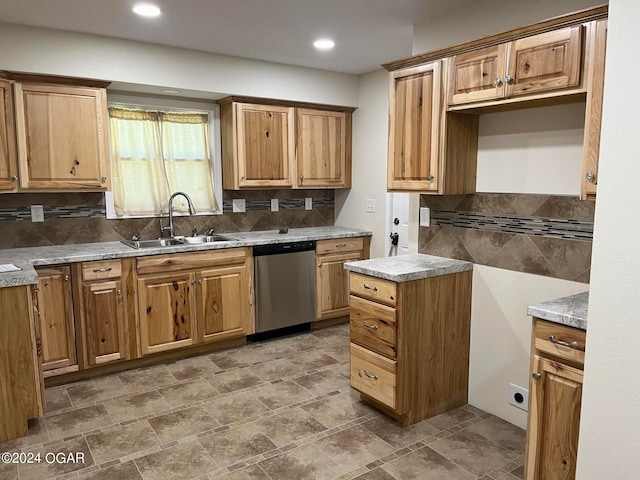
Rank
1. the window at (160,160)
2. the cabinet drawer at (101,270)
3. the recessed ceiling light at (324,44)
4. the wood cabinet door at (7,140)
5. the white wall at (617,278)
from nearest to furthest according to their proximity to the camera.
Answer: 1. the white wall at (617,278)
2. the wood cabinet door at (7,140)
3. the cabinet drawer at (101,270)
4. the recessed ceiling light at (324,44)
5. the window at (160,160)

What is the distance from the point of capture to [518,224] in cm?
274

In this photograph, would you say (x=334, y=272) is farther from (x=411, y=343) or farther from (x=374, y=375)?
(x=411, y=343)

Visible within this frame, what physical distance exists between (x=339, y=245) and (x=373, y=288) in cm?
185

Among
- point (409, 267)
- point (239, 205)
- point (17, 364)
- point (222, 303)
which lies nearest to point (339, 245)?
point (239, 205)

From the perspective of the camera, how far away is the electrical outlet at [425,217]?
10.8 feet

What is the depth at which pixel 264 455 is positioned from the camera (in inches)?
99.8

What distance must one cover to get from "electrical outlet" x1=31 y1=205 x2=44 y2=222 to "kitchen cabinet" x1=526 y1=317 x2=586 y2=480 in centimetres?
359

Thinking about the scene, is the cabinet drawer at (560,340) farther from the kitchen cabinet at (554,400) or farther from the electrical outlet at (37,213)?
the electrical outlet at (37,213)

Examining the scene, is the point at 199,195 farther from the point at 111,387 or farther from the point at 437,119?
the point at 437,119

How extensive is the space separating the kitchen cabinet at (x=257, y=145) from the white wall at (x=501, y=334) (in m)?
2.23

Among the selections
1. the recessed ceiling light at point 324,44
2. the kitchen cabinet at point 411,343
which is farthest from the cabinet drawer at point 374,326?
the recessed ceiling light at point 324,44

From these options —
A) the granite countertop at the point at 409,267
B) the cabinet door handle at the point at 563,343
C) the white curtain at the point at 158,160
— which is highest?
the white curtain at the point at 158,160

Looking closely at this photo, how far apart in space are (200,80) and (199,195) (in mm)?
1069

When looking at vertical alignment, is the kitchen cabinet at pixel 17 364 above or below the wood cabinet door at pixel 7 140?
below
